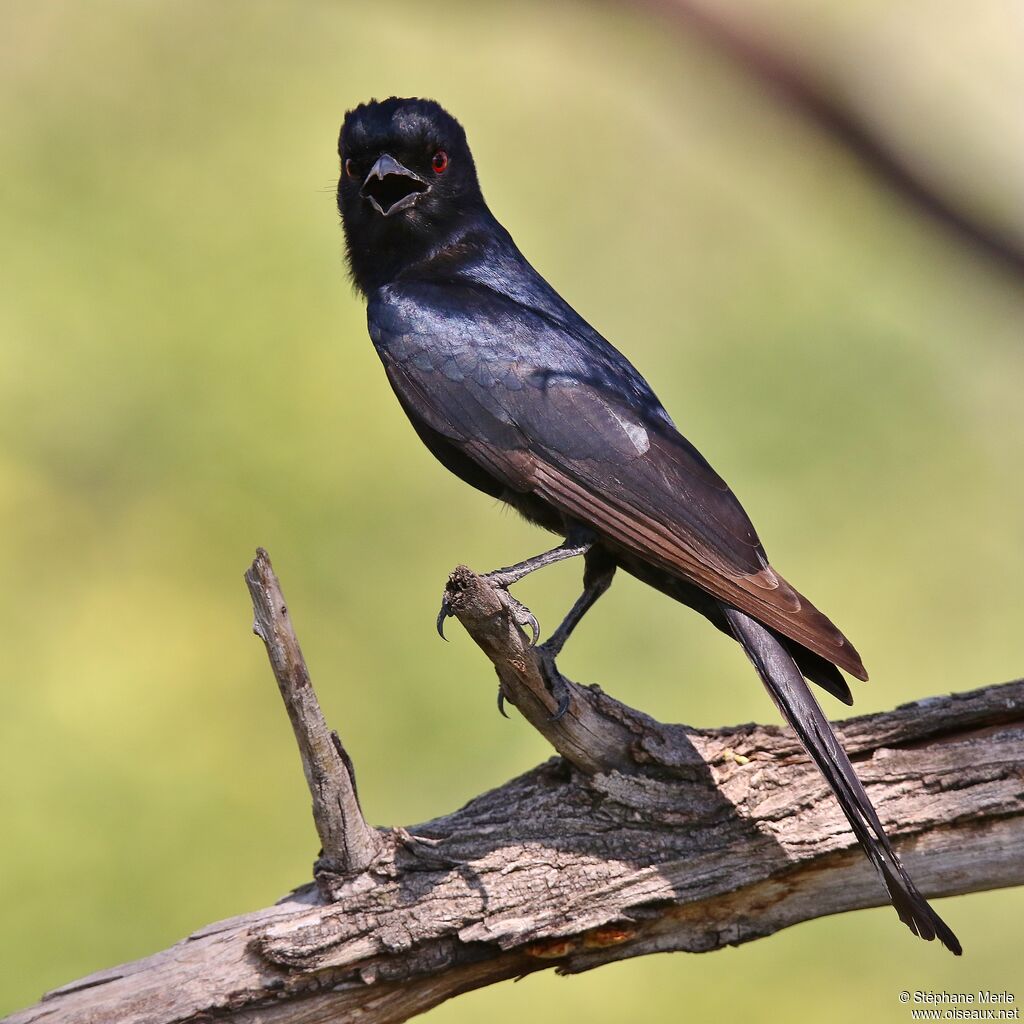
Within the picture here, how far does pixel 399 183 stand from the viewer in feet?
16.3

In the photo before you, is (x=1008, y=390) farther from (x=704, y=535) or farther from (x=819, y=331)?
(x=704, y=535)

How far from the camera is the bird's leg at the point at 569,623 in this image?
3898mm

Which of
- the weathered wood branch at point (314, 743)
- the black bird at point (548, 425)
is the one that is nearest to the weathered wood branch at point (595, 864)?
the weathered wood branch at point (314, 743)

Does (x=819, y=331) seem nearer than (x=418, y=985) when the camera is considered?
No

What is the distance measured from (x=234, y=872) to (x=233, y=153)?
570 centimetres

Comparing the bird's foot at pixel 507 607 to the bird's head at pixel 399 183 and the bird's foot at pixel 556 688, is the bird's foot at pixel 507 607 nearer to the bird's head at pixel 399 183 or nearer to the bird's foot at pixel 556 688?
the bird's foot at pixel 556 688

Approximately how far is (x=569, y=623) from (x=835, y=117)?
364 centimetres

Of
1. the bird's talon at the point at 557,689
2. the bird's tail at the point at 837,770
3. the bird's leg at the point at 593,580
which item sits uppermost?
the bird's leg at the point at 593,580

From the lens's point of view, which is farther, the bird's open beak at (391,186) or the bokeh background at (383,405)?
the bokeh background at (383,405)

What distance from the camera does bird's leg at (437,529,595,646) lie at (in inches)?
147

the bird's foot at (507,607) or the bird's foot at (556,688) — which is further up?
the bird's foot at (507,607)

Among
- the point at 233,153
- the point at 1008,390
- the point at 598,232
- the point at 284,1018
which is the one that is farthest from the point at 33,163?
the point at 284,1018

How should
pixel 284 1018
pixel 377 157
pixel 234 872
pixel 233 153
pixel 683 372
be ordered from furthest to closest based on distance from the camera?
pixel 233 153 → pixel 683 372 → pixel 234 872 → pixel 377 157 → pixel 284 1018

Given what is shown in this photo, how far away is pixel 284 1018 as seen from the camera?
3.73 meters
